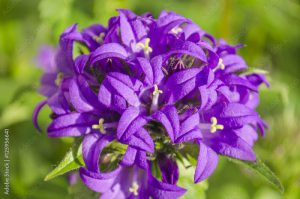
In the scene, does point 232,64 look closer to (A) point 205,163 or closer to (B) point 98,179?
(A) point 205,163

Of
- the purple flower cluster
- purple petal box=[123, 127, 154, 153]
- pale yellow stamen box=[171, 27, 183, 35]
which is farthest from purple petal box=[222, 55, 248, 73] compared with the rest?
purple petal box=[123, 127, 154, 153]

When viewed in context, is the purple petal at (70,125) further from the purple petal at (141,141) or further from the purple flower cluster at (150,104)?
the purple petal at (141,141)

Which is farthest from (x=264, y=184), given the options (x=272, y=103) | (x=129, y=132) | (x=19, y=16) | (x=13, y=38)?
(x=19, y=16)

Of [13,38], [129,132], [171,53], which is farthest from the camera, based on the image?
[13,38]

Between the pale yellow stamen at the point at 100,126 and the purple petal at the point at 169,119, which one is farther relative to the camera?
the pale yellow stamen at the point at 100,126

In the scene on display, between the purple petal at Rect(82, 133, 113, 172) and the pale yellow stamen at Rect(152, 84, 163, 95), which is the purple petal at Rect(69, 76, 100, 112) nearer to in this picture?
the purple petal at Rect(82, 133, 113, 172)

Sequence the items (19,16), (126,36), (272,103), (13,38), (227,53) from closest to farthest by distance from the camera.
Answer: (126,36) < (227,53) < (272,103) < (13,38) < (19,16)

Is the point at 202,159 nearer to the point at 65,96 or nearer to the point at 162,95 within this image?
the point at 162,95

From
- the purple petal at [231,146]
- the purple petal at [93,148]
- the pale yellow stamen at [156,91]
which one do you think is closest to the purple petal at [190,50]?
the pale yellow stamen at [156,91]

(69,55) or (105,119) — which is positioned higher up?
(69,55)
